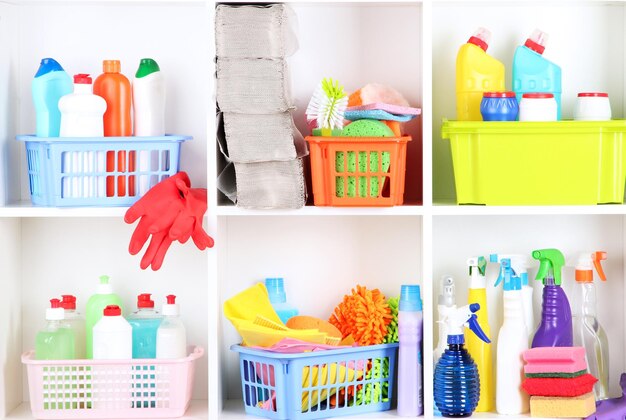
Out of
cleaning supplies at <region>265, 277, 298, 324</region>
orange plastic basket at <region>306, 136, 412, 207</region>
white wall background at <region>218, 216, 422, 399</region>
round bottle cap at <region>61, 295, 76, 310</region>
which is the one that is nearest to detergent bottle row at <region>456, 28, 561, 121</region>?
orange plastic basket at <region>306, 136, 412, 207</region>

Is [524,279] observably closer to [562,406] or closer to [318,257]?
[562,406]

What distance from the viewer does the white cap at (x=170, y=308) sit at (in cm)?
203

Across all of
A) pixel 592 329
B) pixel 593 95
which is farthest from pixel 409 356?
pixel 593 95

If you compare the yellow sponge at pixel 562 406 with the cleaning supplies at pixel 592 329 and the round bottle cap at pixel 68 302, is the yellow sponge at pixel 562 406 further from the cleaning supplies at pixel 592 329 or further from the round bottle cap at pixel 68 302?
the round bottle cap at pixel 68 302

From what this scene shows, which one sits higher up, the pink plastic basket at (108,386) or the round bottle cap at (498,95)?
the round bottle cap at (498,95)

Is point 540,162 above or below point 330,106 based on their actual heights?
below

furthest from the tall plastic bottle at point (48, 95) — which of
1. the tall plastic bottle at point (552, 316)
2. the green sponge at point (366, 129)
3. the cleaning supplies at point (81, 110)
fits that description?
the tall plastic bottle at point (552, 316)

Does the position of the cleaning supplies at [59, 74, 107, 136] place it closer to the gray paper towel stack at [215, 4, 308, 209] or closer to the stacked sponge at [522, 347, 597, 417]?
the gray paper towel stack at [215, 4, 308, 209]

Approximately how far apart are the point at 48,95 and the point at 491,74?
946 millimetres

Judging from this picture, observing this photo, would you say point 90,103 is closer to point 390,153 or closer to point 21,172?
point 21,172

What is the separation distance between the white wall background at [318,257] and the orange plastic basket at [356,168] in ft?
0.87

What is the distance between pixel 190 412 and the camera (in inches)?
81.4

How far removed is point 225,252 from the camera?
218 cm

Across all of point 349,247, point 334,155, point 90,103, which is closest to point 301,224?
point 349,247
